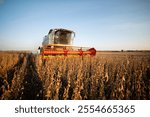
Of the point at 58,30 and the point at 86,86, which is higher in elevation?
the point at 58,30

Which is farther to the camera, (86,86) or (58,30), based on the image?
(58,30)

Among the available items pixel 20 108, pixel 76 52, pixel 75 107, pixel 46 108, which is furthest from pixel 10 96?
pixel 76 52

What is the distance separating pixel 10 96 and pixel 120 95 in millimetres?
1943

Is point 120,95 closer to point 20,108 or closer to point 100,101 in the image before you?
point 100,101

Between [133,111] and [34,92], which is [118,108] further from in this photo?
[34,92]

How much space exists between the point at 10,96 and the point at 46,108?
2.75 ft

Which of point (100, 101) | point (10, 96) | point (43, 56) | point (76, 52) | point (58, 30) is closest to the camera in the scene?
point (100, 101)

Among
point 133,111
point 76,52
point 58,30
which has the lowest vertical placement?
point 133,111

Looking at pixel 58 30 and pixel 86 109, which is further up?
pixel 58 30

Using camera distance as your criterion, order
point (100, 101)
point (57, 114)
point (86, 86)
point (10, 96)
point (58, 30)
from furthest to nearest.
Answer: point (58, 30)
point (86, 86)
point (10, 96)
point (100, 101)
point (57, 114)

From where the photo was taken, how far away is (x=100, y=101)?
3324 mm

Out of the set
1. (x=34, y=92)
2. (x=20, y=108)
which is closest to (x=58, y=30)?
(x=34, y=92)

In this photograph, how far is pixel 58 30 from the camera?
11.7 metres

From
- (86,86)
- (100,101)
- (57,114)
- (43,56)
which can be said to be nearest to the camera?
(57,114)
